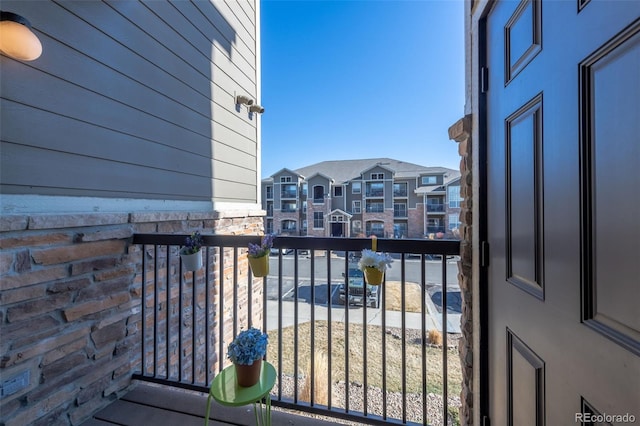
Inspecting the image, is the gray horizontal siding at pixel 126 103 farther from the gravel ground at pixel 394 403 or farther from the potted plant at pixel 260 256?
the gravel ground at pixel 394 403

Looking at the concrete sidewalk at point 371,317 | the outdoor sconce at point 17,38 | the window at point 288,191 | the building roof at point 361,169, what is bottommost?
the concrete sidewalk at point 371,317

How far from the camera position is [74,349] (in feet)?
4.95

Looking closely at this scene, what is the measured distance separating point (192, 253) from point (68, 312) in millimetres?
700

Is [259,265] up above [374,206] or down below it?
below

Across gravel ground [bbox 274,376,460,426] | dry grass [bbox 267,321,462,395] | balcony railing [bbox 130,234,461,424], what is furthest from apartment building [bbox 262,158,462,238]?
gravel ground [bbox 274,376,460,426]

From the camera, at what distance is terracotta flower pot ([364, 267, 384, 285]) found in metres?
1.34

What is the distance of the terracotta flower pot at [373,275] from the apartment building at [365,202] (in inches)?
600

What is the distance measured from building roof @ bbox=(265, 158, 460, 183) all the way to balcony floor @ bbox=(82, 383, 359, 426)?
1735 centimetres

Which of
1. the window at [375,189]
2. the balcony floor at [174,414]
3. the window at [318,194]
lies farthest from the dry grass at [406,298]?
the window at [318,194]

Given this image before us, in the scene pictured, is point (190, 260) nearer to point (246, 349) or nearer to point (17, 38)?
point (246, 349)

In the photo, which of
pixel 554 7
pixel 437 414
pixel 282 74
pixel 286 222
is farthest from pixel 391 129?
pixel 554 7

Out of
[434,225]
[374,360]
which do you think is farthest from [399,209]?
[374,360]

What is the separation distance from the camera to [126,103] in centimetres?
186
